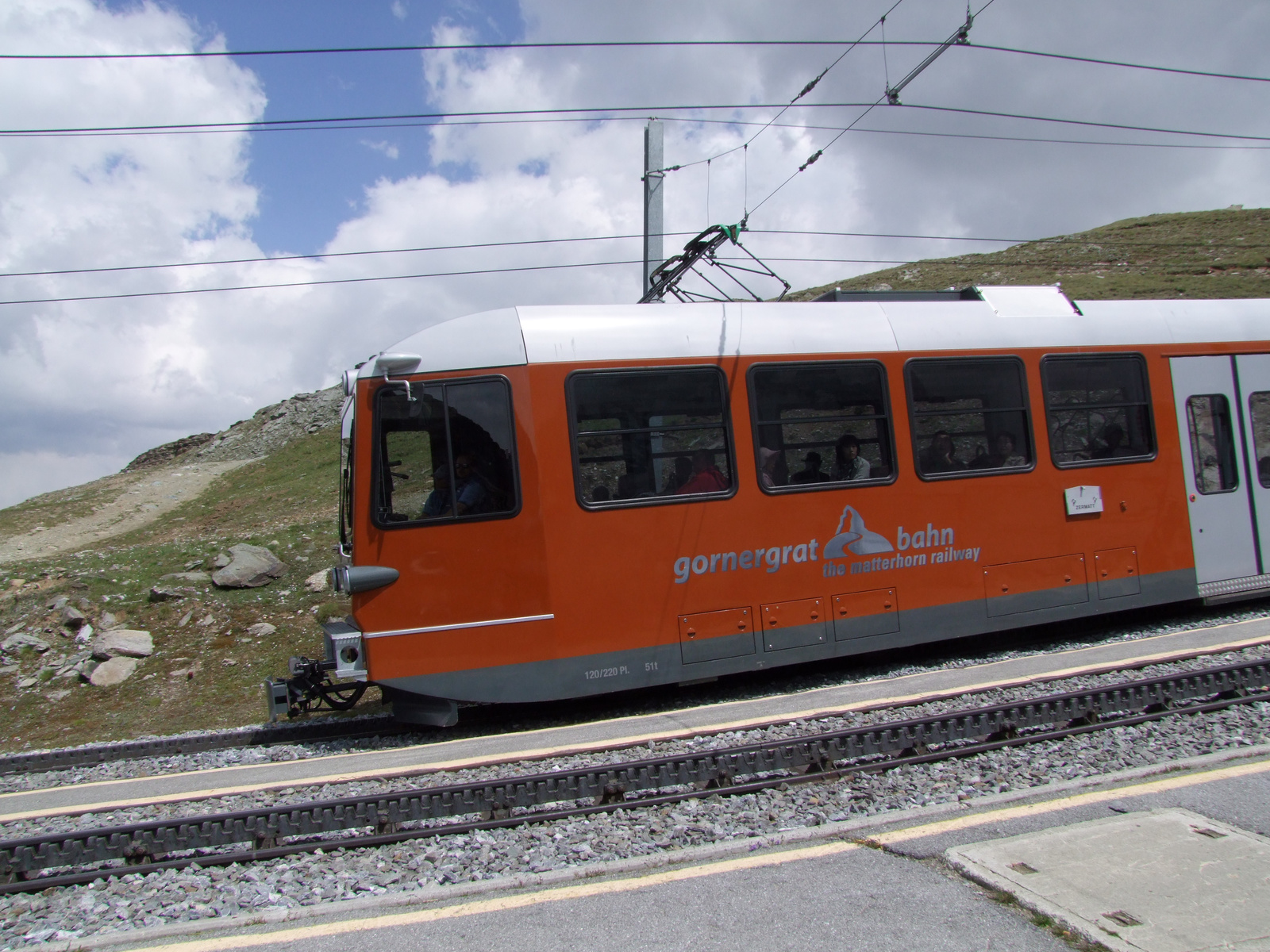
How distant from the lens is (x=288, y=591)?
48.5 ft

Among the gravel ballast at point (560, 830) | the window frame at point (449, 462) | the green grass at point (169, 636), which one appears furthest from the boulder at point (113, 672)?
the window frame at point (449, 462)

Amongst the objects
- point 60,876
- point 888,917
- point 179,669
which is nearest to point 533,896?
point 888,917

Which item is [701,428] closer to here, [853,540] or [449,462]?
[853,540]

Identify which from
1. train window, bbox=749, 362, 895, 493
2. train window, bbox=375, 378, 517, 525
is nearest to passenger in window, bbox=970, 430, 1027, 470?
train window, bbox=749, 362, 895, 493

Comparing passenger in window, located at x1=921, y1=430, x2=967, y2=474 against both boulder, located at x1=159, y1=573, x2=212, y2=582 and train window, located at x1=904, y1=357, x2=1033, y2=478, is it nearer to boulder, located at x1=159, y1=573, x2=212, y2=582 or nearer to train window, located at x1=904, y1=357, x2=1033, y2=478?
train window, located at x1=904, y1=357, x2=1033, y2=478

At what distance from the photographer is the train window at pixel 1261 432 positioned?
9.48 metres

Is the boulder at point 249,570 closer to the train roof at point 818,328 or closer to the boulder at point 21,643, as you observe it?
the boulder at point 21,643

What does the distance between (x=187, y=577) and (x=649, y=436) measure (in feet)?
35.6

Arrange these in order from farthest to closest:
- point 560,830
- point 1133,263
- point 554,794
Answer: point 1133,263 < point 554,794 < point 560,830

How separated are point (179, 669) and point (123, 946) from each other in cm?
1002

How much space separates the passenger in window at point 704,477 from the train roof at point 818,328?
880mm

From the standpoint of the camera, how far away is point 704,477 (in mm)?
7488

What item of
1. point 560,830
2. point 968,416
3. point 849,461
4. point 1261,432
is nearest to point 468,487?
point 560,830

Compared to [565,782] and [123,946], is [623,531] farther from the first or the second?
[123,946]
